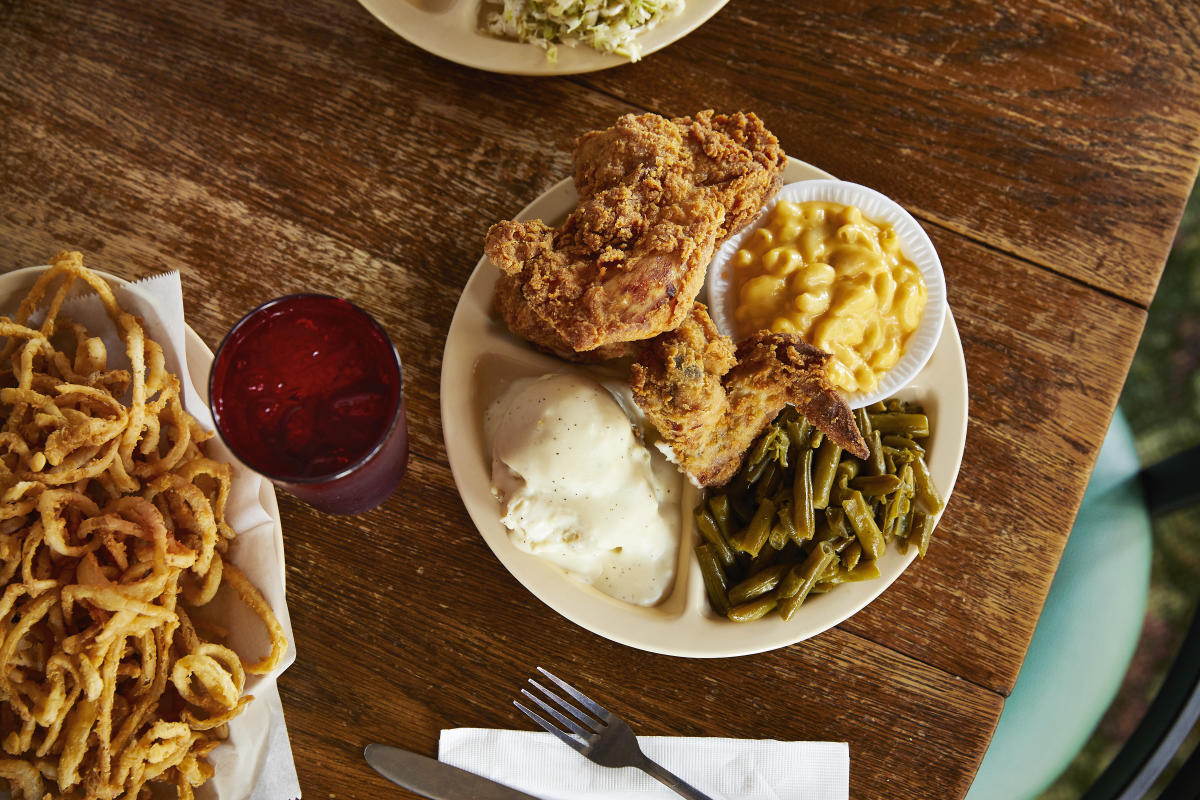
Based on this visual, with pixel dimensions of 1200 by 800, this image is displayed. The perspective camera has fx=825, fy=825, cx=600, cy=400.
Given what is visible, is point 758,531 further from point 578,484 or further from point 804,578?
point 578,484

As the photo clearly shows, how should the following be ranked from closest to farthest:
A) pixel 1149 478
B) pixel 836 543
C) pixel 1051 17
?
pixel 836 543 < pixel 1051 17 < pixel 1149 478

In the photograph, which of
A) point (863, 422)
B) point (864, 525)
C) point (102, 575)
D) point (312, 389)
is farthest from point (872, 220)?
point (102, 575)

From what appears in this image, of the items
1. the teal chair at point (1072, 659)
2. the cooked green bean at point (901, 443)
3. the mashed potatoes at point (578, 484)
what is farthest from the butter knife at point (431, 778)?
the teal chair at point (1072, 659)

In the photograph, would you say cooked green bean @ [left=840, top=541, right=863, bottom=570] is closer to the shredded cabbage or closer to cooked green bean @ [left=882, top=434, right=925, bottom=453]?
cooked green bean @ [left=882, top=434, right=925, bottom=453]

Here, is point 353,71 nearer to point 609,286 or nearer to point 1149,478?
point 609,286

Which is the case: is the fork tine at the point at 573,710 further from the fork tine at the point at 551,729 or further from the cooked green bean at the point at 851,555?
the cooked green bean at the point at 851,555

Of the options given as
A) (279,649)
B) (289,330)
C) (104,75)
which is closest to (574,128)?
(289,330)
